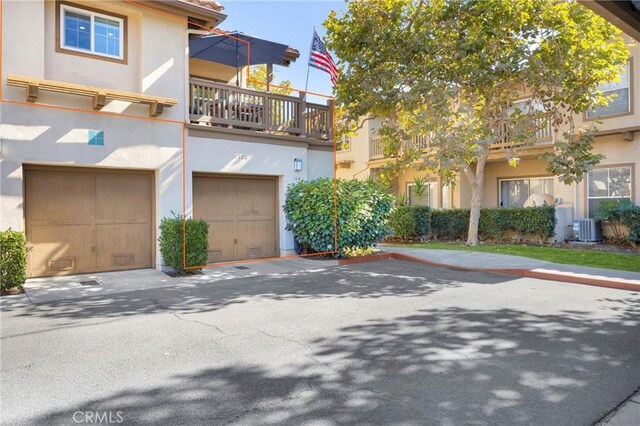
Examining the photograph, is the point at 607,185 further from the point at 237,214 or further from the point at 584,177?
the point at 237,214

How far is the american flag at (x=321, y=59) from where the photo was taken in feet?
39.2

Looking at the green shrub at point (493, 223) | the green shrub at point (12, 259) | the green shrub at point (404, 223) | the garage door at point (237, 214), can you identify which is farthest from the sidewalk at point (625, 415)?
the green shrub at point (404, 223)

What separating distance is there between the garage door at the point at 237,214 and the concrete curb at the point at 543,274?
227 centimetres

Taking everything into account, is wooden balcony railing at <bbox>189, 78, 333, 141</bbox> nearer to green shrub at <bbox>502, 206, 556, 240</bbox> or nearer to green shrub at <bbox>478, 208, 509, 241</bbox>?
green shrub at <bbox>478, 208, 509, 241</bbox>

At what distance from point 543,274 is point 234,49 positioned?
9488 millimetres

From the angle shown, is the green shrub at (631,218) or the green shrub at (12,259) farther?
the green shrub at (631,218)

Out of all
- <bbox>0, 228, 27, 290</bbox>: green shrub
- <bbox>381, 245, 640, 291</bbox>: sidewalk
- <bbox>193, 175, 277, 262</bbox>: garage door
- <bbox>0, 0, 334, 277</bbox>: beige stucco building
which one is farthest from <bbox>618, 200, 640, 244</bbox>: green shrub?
<bbox>0, 228, 27, 290</bbox>: green shrub

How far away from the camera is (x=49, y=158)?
794cm

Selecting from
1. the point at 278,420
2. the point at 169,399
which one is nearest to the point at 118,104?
the point at 169,399

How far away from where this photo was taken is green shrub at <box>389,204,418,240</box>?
16625mm

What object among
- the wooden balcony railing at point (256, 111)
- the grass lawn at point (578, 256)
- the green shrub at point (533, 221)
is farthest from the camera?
the green shrub at point (533, 221)

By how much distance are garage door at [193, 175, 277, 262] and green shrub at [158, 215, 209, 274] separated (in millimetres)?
1426

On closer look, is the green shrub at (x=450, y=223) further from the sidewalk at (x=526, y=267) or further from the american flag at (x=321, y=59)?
the american flag at (x=321, y=59)

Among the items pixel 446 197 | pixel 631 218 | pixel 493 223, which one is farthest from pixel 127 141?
pixel 446 197
